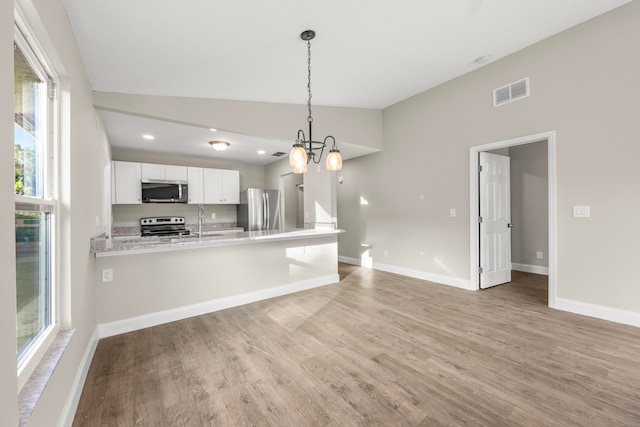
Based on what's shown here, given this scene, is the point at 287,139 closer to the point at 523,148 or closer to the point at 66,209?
the point at 66,209

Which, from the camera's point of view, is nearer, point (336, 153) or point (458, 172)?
point (336, 153)

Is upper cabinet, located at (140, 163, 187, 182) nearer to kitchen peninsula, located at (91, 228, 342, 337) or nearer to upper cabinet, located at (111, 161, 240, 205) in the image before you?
upper cabinet, located at (111, 161, 240, 205)

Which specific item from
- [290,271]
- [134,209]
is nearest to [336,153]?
[290,271]

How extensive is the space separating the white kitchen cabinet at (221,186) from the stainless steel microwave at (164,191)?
0.46 m

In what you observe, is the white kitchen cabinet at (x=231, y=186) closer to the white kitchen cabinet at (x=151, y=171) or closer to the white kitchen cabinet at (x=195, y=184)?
the white kitchen cabinet at (x=195, y=184)

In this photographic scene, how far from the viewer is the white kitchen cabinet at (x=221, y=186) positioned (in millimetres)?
5977

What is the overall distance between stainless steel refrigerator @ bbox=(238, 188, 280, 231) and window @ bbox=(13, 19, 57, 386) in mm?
4437

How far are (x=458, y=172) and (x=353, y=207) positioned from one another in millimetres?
2356

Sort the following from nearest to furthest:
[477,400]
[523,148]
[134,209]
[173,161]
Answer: [477,400] → [523,148] → [134,209] → [173,161]

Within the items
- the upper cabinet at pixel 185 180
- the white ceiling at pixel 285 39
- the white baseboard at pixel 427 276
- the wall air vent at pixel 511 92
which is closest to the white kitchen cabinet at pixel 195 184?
the upper cabinet at pixel 185 180

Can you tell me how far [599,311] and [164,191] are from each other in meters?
6.43

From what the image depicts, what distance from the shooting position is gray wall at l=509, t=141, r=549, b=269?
4.95 metres

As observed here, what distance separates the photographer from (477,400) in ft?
5.79

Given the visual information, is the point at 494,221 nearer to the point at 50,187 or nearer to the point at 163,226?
the point at 50,187
